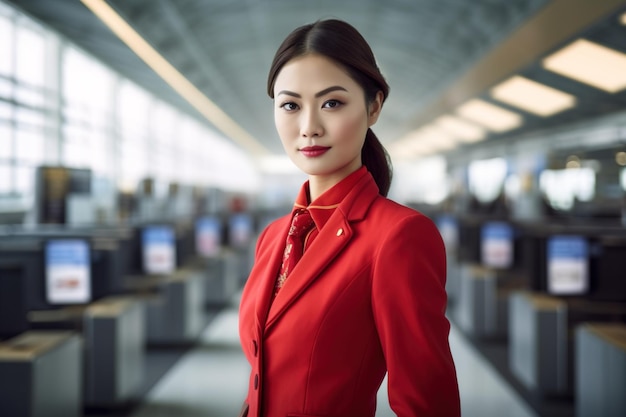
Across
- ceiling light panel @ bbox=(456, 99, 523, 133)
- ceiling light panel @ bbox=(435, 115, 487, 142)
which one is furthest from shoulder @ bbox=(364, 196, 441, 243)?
ceiling light panel @ bbox=(435, 115, 487, 142)

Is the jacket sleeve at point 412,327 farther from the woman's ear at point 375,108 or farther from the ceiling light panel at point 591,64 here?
the ceiling light panel at point 591,64

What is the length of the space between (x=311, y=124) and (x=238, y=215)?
40.2ft

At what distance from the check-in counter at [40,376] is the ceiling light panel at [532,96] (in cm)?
712

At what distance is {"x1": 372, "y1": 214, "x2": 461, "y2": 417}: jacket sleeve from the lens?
1.03 m

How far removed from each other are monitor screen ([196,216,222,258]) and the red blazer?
896 cm

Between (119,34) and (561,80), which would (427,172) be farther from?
(119,34)

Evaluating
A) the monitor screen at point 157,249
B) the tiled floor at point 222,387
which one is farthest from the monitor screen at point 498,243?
the monitor screen at point 157,249

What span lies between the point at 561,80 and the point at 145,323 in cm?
654

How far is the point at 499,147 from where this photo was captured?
18.2 metres

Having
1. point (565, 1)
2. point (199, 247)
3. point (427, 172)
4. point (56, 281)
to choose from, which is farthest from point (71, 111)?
point (427, 172)

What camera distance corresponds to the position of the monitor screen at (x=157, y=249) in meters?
7.41

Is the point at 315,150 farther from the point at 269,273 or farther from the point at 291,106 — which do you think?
the point at 269,273

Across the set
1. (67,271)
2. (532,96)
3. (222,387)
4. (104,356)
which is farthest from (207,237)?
(532,96)

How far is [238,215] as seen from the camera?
13.3 m
